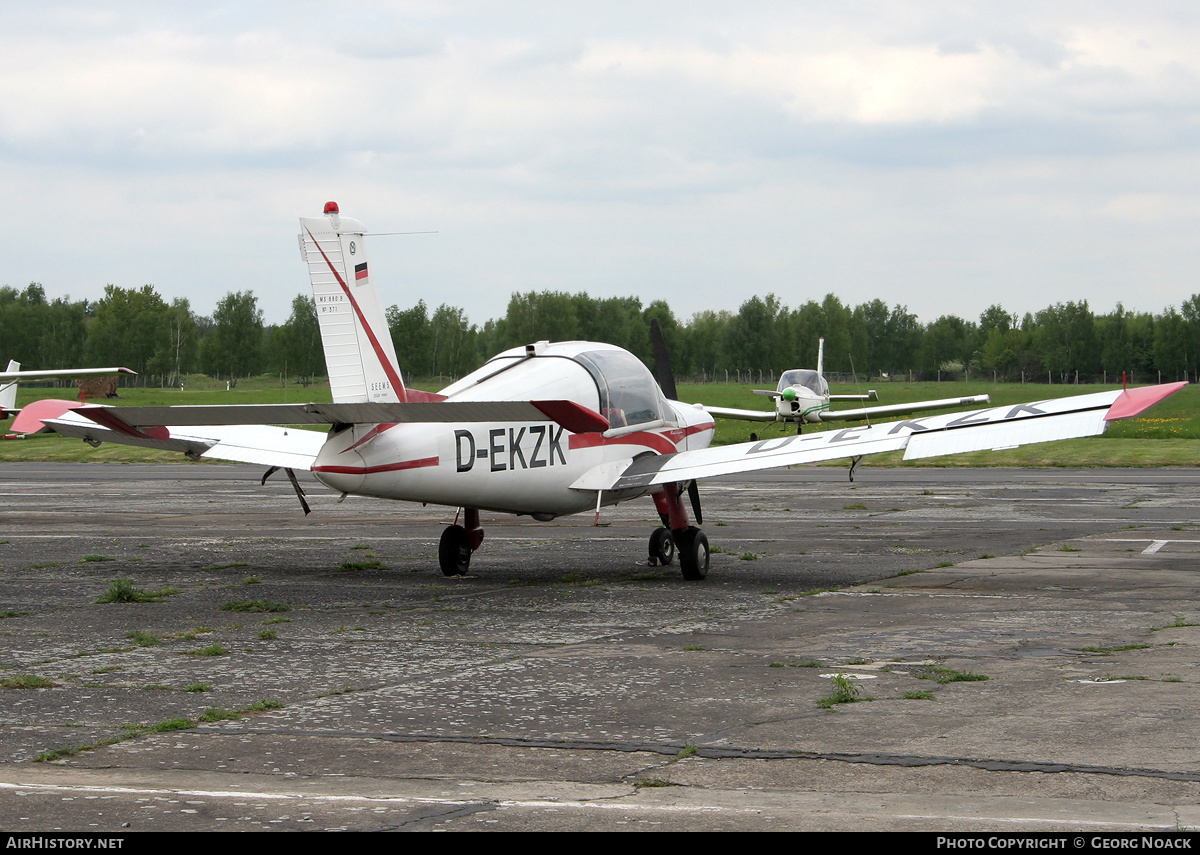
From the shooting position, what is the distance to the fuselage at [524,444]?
13.5m

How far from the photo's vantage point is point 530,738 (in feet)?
24.3

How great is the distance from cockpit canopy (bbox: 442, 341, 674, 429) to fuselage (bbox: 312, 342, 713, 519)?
1 centimetres

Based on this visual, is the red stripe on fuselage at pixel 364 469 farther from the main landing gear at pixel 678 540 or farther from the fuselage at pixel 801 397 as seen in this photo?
the fuselage at pixel 801 397

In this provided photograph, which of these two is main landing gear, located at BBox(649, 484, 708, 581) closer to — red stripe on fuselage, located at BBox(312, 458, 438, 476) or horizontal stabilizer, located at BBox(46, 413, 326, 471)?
red stripe on fuselage, located at BBox(312, 458, 438, 476)

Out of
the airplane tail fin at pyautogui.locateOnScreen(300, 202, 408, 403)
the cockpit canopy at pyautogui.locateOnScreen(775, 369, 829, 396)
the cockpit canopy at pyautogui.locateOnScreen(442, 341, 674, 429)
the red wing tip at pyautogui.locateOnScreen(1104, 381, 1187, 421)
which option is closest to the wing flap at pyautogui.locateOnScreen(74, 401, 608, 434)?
the airplane tail fin at pyautogui.locateOnScreen(300, 202, 408, 403)

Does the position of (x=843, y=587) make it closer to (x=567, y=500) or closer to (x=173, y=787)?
(x=567, y=500)

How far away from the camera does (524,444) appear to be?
1448 centimetres

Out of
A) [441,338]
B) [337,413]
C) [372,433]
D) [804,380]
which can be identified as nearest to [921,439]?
[372,433]

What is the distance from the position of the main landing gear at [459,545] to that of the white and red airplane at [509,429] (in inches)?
0.8

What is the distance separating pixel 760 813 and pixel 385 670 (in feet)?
14.9

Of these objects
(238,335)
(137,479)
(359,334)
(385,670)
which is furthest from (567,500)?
(238,335)

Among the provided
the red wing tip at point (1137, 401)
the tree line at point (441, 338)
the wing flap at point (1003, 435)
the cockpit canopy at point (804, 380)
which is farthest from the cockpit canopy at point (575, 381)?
the tree line at point (441, 338)

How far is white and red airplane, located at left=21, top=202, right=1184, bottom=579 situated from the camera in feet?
41.5

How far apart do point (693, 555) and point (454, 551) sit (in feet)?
9.90
